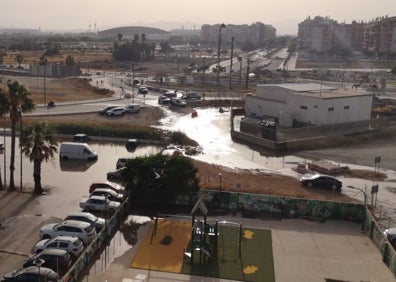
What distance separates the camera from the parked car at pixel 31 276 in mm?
14125

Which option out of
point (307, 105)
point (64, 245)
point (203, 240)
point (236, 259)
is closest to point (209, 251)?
point (203, 240)

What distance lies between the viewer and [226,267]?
1653 centimetres

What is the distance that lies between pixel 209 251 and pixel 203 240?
1.54 feet

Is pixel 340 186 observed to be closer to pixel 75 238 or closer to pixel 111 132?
pixel 75 238

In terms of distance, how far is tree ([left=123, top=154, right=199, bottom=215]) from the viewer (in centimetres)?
2092

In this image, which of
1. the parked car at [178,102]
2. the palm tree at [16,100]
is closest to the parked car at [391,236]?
the palm tree at [16,100]

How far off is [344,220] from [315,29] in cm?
16143

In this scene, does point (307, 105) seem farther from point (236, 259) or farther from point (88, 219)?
point (88, 219)

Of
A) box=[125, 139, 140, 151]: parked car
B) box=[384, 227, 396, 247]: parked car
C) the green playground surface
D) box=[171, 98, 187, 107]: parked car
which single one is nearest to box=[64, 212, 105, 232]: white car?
the green playground surface

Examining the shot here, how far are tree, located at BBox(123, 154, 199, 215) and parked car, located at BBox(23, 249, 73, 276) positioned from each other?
603 centimetres

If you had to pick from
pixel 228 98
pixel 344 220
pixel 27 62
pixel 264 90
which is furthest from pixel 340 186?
pixel 27 62

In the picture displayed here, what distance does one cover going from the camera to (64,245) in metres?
16.5

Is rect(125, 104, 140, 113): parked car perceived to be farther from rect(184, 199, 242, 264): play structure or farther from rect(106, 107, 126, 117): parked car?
rect(184, 199, 242, 264): play structure

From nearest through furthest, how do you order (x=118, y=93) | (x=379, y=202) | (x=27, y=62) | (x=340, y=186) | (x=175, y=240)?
(x=175, y=240) < (x=379, y=202) < (x=340, y=186) < (x=118, y=93) < (x=27, y=62)
